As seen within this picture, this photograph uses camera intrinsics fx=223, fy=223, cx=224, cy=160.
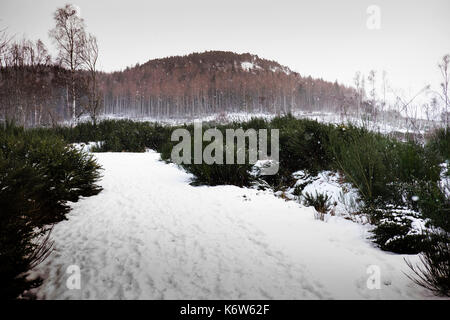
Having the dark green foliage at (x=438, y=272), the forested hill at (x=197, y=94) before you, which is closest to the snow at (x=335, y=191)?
the dark green foliage at (x=438, y=272)

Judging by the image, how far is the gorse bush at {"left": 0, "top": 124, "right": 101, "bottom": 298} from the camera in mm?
1625

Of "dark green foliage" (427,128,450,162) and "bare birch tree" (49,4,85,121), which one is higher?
"bare birch tree" (49,4,85,121)

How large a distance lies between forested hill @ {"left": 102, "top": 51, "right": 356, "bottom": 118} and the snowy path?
43.7m

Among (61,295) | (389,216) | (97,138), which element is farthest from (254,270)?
(97,138)

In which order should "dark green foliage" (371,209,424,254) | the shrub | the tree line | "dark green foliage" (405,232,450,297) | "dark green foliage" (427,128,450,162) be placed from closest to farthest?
"dark green foliage" (405,232,450,297) → "dark green foliage" (371,209,424,254) → the shrub → "dark green foliage" (427,128,450,162) → the tree line

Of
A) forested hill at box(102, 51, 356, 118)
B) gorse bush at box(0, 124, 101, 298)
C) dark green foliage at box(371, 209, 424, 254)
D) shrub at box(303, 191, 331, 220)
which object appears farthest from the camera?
forested hill at box(102, 51, 356, 118)

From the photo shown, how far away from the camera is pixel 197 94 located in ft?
180

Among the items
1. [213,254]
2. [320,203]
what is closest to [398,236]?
[320,203]

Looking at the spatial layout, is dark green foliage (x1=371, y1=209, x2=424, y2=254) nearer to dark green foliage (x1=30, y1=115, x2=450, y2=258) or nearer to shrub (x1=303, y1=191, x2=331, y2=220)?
dark green foliage (x1=30, y1=115, x2=450, y2=258)

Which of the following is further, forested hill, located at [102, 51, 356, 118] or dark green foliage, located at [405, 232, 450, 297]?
forested hill, located at [102, 51, 356, 118]

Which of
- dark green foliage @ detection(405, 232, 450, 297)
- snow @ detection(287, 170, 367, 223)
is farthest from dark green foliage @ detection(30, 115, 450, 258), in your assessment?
dark green foliage @ detection(405, 232, 450, 297)

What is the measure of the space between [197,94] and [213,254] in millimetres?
55846

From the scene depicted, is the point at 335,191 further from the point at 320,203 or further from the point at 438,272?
the point at 438,272

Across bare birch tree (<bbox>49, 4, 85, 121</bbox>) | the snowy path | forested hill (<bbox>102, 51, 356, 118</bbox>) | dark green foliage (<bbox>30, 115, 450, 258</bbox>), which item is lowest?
the snowy path
